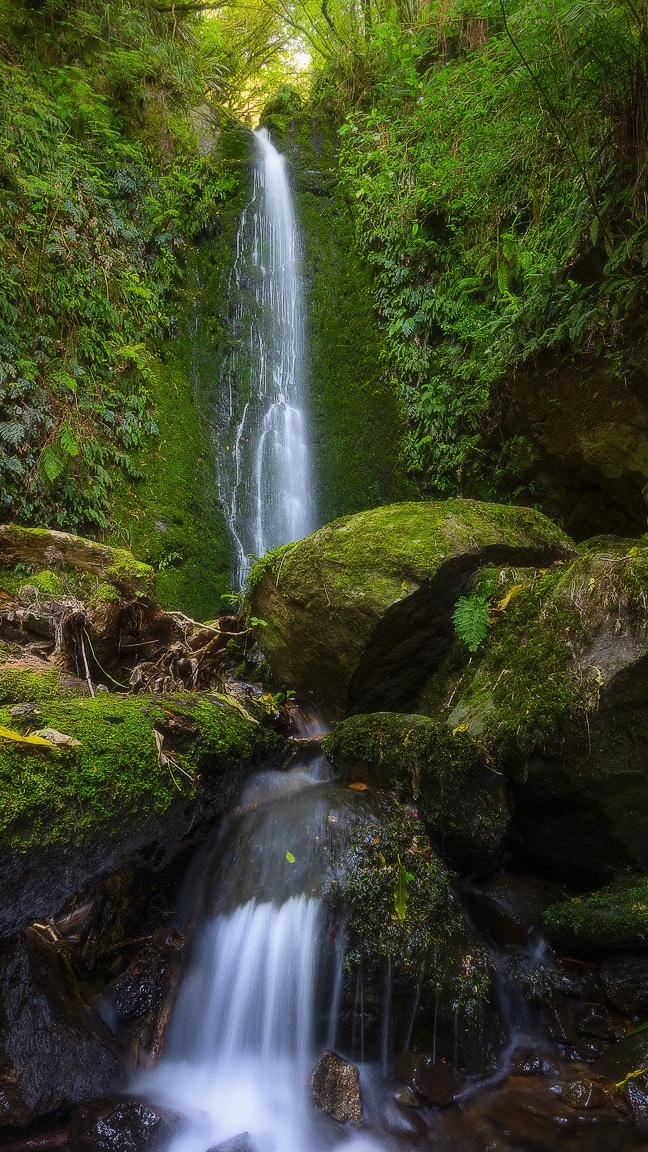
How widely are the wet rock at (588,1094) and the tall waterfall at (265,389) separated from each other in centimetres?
616

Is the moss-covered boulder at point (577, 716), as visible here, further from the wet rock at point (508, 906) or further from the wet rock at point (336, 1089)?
the wet rock at point (336, 1089)

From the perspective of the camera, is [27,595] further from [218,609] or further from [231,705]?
[218,609]

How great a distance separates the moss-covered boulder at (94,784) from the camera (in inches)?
91.3

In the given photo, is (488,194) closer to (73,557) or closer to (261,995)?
(73,557)

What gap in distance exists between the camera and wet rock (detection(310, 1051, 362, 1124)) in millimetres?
2609

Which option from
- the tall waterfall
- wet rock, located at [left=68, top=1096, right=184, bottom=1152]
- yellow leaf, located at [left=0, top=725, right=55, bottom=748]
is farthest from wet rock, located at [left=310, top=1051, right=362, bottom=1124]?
the tall waterfall

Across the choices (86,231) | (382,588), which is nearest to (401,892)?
(382,588)

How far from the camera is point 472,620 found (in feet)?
12.9

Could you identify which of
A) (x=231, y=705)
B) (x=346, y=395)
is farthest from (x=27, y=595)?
(x=346, y=395)

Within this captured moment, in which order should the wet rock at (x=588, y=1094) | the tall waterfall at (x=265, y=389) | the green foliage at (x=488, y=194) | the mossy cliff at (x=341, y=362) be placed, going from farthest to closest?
1. the mossy cliff at (x=341, y=362)
2. the tall waterfall at (x=265, y=389)
3. the green foliage at (x=488, y=194)
4. the wet rock at (x=588, y=1094)

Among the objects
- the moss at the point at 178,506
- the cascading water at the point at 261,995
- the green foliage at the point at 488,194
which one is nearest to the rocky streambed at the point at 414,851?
the cascading water at the point at 261,995

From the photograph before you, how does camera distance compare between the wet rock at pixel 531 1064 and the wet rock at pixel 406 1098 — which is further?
the wet rock at pixel 531 1064

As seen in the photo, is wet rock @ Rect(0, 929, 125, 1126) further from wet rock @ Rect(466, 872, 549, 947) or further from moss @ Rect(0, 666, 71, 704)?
wet rock @ Rect(466, 872, 549, 947)

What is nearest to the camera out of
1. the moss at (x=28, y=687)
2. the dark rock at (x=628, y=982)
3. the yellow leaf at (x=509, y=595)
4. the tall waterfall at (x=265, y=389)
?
the dark rock at (x=628, y=982)
